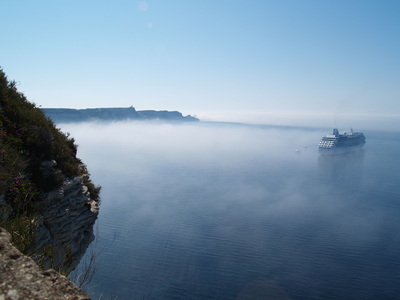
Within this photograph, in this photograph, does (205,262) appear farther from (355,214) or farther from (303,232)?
(355,214)

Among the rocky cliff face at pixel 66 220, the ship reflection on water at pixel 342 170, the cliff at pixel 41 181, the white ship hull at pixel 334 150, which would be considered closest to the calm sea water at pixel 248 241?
the ship reflection on water at pixel 342 170

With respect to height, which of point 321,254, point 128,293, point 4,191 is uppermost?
point 4,191

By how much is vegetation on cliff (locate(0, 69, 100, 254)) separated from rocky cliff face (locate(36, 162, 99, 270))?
520 mm

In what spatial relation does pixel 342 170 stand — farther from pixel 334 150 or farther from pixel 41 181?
pixel 41 181

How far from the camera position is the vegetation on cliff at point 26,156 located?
9.87m

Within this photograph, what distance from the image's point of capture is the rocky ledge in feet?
11.9

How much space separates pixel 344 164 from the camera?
116750 mm

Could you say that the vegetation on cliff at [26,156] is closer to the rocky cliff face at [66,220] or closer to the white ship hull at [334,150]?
the rocky cliff face at [66,220]

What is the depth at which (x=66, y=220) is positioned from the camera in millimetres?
12992

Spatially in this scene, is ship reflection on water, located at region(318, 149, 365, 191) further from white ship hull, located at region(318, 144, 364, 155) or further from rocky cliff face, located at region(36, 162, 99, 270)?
rocky cliff face, located at region(36, 162, 99, 270)

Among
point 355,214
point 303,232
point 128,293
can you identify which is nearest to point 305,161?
point 355,214

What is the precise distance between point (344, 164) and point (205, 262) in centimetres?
10623

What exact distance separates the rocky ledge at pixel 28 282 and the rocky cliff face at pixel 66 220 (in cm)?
692

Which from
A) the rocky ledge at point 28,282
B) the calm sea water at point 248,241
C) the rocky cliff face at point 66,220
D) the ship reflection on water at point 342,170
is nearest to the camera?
the rocky ledge at point 28,282
